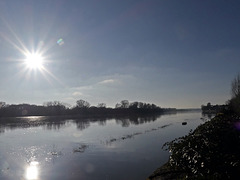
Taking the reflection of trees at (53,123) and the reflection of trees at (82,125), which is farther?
the reflection of trees at (53,123)

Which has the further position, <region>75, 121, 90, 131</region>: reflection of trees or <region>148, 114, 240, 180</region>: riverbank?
<region>75, 121, 90, 131</region>: reflection of trees

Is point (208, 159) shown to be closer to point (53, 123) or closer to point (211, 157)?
point (211, 157)

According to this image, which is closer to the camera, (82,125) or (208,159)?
(208,159)

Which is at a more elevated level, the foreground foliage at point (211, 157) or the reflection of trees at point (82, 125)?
the foreground foliage at point (211, 157)

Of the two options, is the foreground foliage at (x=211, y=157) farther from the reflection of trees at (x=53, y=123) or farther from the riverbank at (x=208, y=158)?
the reflection of trees at (x=53, y=123)

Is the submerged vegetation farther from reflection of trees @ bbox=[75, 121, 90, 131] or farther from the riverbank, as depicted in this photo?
reflection of trees @ bbox=[75, 121, 90, 131]

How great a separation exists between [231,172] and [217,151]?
6.32ft

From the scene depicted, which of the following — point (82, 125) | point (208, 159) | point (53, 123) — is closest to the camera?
point (208, 159)

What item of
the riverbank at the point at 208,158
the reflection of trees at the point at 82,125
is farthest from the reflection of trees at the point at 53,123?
the riverbank at the point at 208,158

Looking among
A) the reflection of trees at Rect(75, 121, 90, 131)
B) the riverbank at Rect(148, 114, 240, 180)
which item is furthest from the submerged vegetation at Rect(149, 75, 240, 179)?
the reflection of trees at Rect(75, 121, 90, 131)

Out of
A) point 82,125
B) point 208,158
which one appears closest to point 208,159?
point 208,158

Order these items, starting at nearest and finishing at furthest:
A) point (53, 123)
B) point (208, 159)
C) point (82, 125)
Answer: point (208, 159), point (82, 125), point (53, 123)

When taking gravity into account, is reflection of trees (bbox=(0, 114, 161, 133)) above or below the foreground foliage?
below

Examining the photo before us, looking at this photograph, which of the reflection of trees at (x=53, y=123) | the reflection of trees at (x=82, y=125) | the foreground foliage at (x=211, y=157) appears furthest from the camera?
the reflection of trees at (x=53, y=123)
